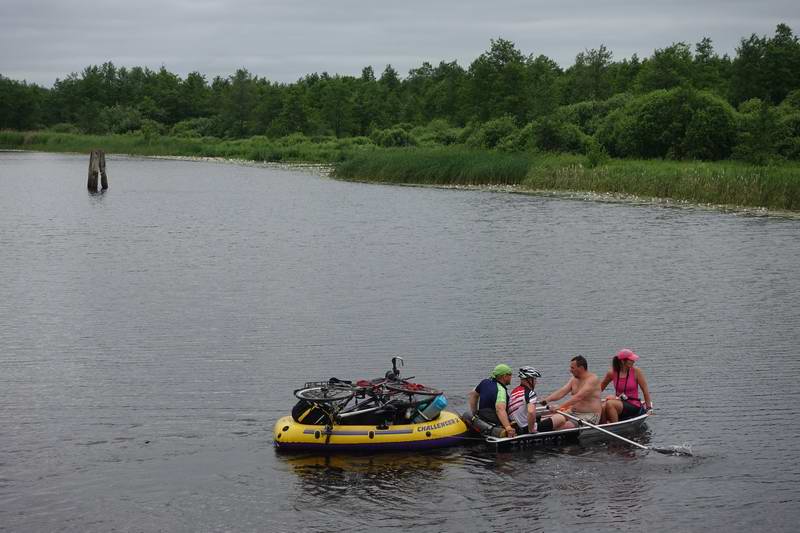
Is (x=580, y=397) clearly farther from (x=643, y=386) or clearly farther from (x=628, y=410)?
(x=643, y=386)

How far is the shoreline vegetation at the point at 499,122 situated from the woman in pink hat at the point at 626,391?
115ft

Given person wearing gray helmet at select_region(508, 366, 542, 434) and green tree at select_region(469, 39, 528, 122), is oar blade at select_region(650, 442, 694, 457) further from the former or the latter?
green tree at select_region(469, 39, 528, 122)

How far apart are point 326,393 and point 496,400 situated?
9.41 feet

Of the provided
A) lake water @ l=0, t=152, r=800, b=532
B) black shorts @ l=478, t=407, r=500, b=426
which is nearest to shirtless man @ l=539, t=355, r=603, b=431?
lake water @ l=0, t=152, r=800, b=532

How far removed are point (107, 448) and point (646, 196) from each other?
4485 cm

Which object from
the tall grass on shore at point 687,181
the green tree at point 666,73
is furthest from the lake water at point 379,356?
the green tree at point 666,73

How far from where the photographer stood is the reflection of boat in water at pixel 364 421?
1703 centimetres

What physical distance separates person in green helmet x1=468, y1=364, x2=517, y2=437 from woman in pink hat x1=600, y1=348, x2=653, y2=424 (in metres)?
2.02

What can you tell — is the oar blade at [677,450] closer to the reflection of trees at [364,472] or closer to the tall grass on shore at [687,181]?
the reflection of trees at [364,472]

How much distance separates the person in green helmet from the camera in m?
17.4

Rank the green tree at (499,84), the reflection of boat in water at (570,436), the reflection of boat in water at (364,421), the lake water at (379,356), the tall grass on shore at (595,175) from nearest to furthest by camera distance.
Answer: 1. the lake water at (379,356)
2. the reflection of boat in water at (364,421)
3. the reflection of boat in water at (570,436)
4. the tall grass on shore at (595,175)
5. the green tree at (499,84)

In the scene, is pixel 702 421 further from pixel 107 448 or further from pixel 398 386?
pixel 107 448

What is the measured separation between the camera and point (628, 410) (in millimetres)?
18359

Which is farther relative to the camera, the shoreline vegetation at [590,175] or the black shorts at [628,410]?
the shoreline vegetation at [590,175]
